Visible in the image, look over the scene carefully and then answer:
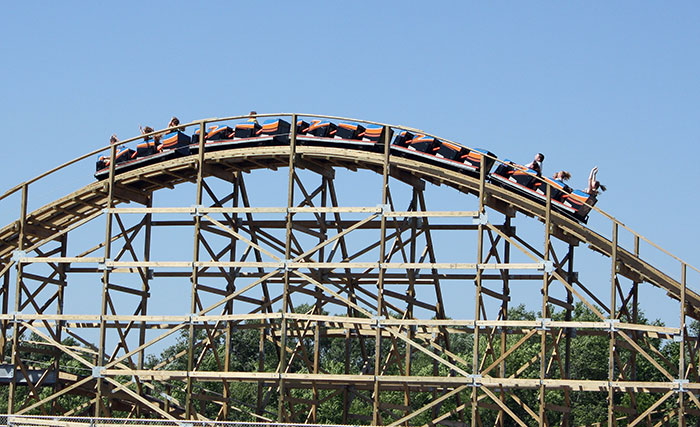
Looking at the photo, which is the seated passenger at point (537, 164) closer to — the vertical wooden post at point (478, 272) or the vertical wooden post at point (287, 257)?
the vertical wooden post at point (478, 272)

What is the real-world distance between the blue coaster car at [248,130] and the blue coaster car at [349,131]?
7.09ft

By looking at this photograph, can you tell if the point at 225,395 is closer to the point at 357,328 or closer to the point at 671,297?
the point at 357,328

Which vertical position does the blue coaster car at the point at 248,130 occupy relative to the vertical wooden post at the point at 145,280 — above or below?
above

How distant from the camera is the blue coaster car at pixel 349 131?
28406mm

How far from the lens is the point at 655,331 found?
84.7ft

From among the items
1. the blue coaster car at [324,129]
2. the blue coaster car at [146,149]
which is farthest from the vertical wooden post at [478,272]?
the blue coaster car at [146,149]

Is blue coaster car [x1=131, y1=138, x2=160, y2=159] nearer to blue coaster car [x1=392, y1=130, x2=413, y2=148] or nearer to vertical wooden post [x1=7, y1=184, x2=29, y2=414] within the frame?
vertical wooden post [x1=7, y1=184, x2=29, y2=414]

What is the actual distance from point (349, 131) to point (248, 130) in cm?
270

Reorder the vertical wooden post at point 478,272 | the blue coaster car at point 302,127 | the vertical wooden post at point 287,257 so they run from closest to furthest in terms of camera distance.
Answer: the vertical wooden post at point 478,272 < the vertical wooden post at point 287,257 < the blue coaster car at point 302,127

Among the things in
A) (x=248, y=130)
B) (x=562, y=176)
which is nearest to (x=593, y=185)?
(x=562, y=176)

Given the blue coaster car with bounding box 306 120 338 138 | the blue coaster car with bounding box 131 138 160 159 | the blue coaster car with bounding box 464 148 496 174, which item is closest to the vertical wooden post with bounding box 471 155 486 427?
the blue coaster car with bounding box 464 148 496 174

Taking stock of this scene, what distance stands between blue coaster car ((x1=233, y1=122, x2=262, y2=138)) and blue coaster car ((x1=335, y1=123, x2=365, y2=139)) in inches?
85.1

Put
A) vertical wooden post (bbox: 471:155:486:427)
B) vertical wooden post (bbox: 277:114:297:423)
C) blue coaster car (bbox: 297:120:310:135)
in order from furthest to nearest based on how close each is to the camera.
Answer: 1. blue coaster car (bbox: 297:120:310:135)
2. vertical wooden post (bbox: 277:114:297:423)
3. vertical wooden post (bbox: 471:155:486:427)

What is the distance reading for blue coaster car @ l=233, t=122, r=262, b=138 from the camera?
96.4 feet
